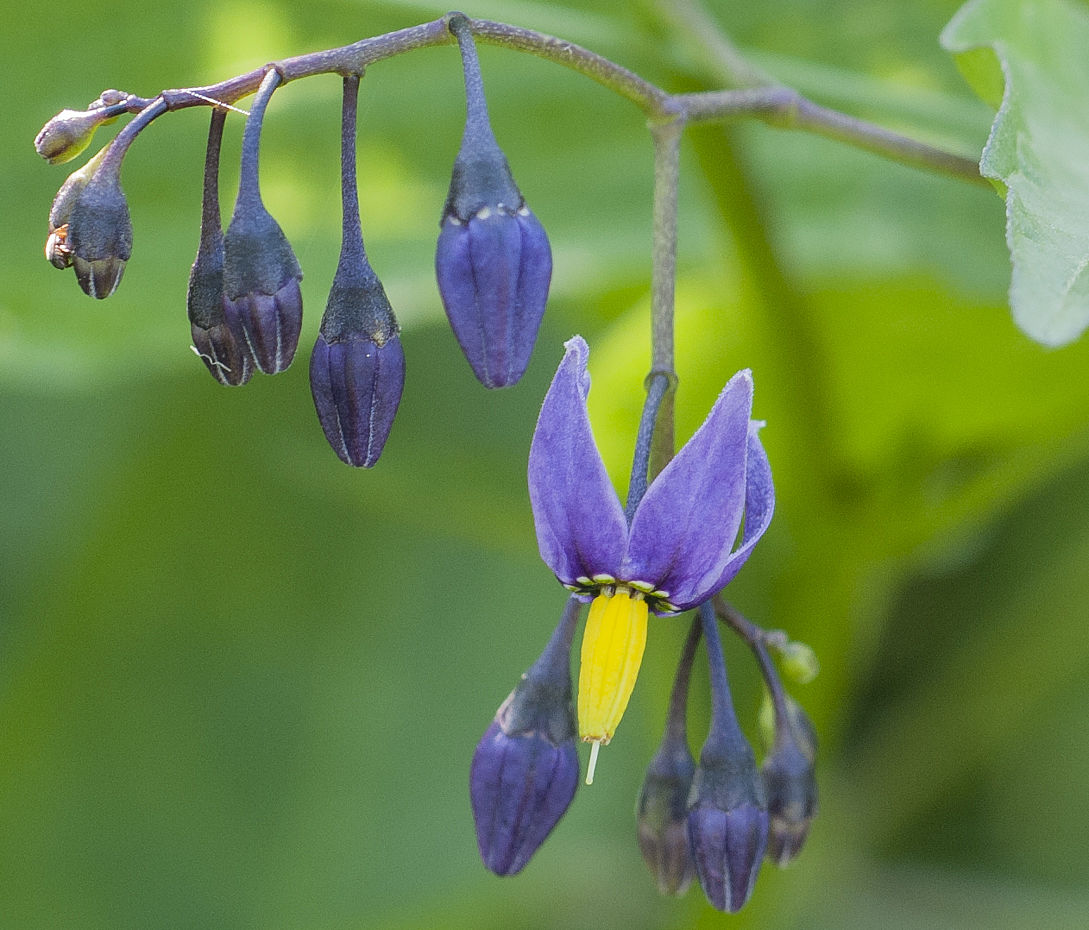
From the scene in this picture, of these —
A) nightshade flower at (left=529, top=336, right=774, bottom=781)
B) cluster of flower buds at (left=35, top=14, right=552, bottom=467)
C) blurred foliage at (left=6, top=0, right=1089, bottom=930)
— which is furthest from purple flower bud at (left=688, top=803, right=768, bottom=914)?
blurred foliage at (left=6, top=0, right=1089, bottom=930)

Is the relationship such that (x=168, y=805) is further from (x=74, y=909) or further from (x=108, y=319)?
(x=108, y=319)

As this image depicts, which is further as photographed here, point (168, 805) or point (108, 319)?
point (168, 805)

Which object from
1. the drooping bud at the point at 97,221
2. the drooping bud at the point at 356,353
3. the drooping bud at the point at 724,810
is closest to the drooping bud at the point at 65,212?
the drooping bud at the point at 97,221

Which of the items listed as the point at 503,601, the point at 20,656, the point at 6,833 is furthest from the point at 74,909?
the point at 503,601

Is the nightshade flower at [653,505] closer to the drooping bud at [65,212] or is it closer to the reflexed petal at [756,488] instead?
the reflexed petal at [756,488]

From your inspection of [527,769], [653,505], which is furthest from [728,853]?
[653,505]

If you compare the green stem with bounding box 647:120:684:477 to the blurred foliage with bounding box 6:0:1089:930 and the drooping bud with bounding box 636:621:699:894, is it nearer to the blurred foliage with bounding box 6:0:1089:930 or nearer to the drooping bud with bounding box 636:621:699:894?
the drooping bud with bounding box 636:621:699:894
